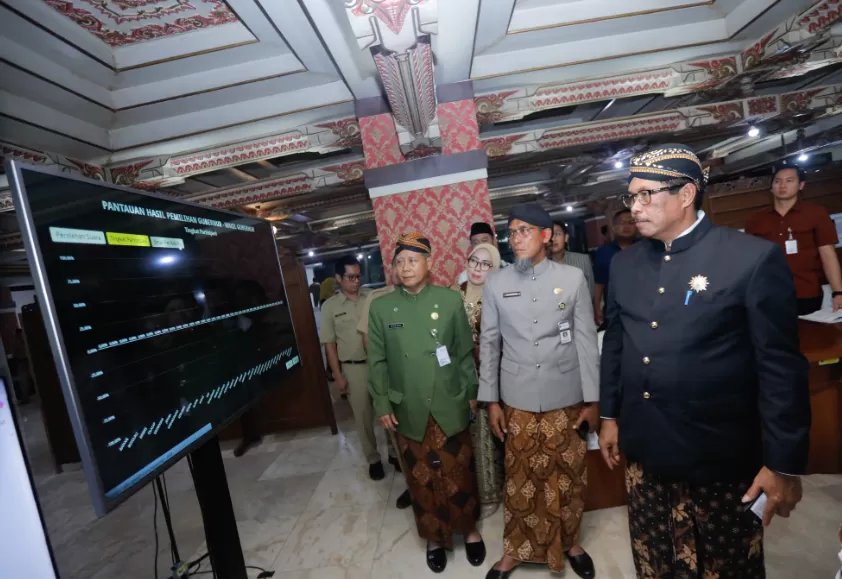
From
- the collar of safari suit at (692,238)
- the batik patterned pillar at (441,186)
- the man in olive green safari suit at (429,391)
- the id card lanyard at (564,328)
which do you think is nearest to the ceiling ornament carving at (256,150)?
the batik patterned pillar at (441,186)

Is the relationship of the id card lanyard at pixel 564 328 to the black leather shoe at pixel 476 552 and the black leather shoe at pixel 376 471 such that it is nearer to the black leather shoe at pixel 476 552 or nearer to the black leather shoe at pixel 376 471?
the black leather shoe at pixel 476 552

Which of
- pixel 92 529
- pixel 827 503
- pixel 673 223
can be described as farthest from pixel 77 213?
pixel 827 503

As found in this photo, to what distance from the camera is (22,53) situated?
232cm

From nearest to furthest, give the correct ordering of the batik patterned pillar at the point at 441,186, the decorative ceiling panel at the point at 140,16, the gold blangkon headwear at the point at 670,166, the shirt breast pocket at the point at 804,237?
the gold blangkon headwear at the point at 670,166 < the decorative ceiling panel at the point at 140,16 < the shirt breast pocket at the point at 804,237 < the batik patterned pillar at the point at 441,186

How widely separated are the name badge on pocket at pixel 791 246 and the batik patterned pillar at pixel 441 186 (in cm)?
206

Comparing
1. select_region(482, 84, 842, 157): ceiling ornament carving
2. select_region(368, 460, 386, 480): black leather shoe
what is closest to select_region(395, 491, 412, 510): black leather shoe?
select_region(368, 460, 386, 480): black leather shoe

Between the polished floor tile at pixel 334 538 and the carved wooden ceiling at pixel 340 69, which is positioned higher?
the carved wooden ceiling at pixel 340 69

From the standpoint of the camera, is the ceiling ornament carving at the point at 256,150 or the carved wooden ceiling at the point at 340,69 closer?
the carved wooden ceiling at the point at 340,69

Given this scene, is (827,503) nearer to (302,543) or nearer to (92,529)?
(302,543)

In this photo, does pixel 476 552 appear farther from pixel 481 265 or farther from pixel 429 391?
pixel 481 265

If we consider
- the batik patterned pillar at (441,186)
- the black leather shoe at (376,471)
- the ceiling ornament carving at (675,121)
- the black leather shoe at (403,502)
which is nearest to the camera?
the black leather shoe at (403,502)

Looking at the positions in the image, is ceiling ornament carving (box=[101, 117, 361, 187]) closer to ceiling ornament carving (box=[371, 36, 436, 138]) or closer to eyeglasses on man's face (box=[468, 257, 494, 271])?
ceiling ornament carving (box=[371, 36, 436, 138])

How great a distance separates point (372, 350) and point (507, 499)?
3.14 feet

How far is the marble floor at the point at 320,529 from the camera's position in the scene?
1814 millimetres
